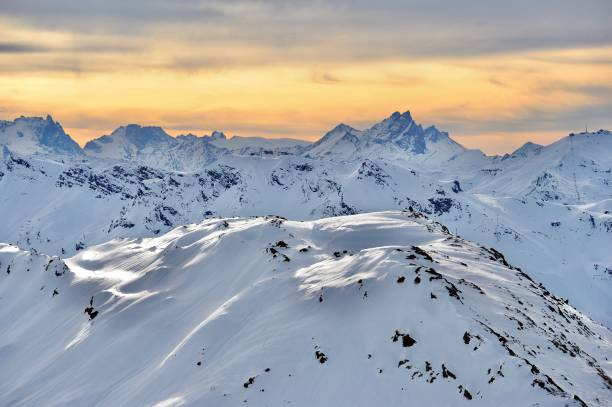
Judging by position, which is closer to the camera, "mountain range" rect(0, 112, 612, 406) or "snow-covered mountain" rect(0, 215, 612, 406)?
"snow-covered mountain" rect(0, 215, 612, 406)

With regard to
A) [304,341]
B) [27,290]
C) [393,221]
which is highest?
[304,341]

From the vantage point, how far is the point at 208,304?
5866cm

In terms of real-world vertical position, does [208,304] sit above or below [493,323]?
below

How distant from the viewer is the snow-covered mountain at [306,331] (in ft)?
118

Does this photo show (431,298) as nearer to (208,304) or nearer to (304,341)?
(304,341)

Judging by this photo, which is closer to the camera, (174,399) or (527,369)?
(527,369)

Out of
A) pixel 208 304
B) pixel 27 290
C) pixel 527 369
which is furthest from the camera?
pixel 27 290

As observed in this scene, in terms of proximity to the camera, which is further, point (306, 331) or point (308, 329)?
point (308, 329)

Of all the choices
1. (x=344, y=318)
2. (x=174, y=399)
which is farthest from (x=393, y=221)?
(x=174, y=399)

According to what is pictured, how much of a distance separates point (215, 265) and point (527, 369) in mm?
41806

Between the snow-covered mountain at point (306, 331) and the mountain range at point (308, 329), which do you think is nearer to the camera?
the snow-covered mountain at point (306, 331)

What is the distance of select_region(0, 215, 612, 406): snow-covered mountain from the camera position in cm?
3584

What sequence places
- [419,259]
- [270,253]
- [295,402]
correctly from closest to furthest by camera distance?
[295,402] < [419,259] < [270,253]

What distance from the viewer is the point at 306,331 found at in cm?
4319
